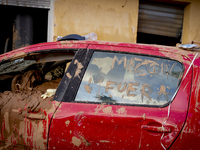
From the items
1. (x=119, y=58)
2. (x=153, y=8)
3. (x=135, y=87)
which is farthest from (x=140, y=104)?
(x=153, y=8)

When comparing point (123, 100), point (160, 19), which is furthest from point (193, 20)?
point (123, 100)

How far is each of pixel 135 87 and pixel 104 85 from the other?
0.29 metres

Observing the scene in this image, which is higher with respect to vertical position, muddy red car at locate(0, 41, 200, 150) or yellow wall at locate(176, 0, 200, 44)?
yellow wall at locate(176, 0, 200, 44)

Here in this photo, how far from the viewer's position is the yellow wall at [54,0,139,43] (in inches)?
174

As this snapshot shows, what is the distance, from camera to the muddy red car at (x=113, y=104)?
1.40 metres

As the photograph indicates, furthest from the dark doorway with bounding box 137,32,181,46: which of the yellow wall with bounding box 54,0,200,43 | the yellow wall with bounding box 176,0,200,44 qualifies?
the yellow wall with bounding box 54,0,200,43

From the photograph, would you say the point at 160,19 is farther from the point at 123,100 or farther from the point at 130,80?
the point at 123,100

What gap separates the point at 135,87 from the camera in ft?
5.06

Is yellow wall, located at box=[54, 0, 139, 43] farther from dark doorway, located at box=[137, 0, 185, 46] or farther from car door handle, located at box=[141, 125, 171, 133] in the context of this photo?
car door handle, located at box=[141, 125, 171, 133]

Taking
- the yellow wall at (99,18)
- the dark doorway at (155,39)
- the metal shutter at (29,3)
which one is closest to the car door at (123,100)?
the yellow wall at (99,18)

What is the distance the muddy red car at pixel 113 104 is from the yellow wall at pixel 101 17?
292cm

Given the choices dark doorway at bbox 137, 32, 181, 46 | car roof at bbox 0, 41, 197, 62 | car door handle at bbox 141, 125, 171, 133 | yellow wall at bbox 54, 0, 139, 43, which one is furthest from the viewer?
dark doorway at bbox 137, 32, 181, 46

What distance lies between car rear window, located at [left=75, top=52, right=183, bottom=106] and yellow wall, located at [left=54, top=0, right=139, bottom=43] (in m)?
3.11

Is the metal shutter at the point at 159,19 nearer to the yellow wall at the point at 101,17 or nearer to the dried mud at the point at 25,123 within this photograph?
the yellow wall at the point at 101,17
